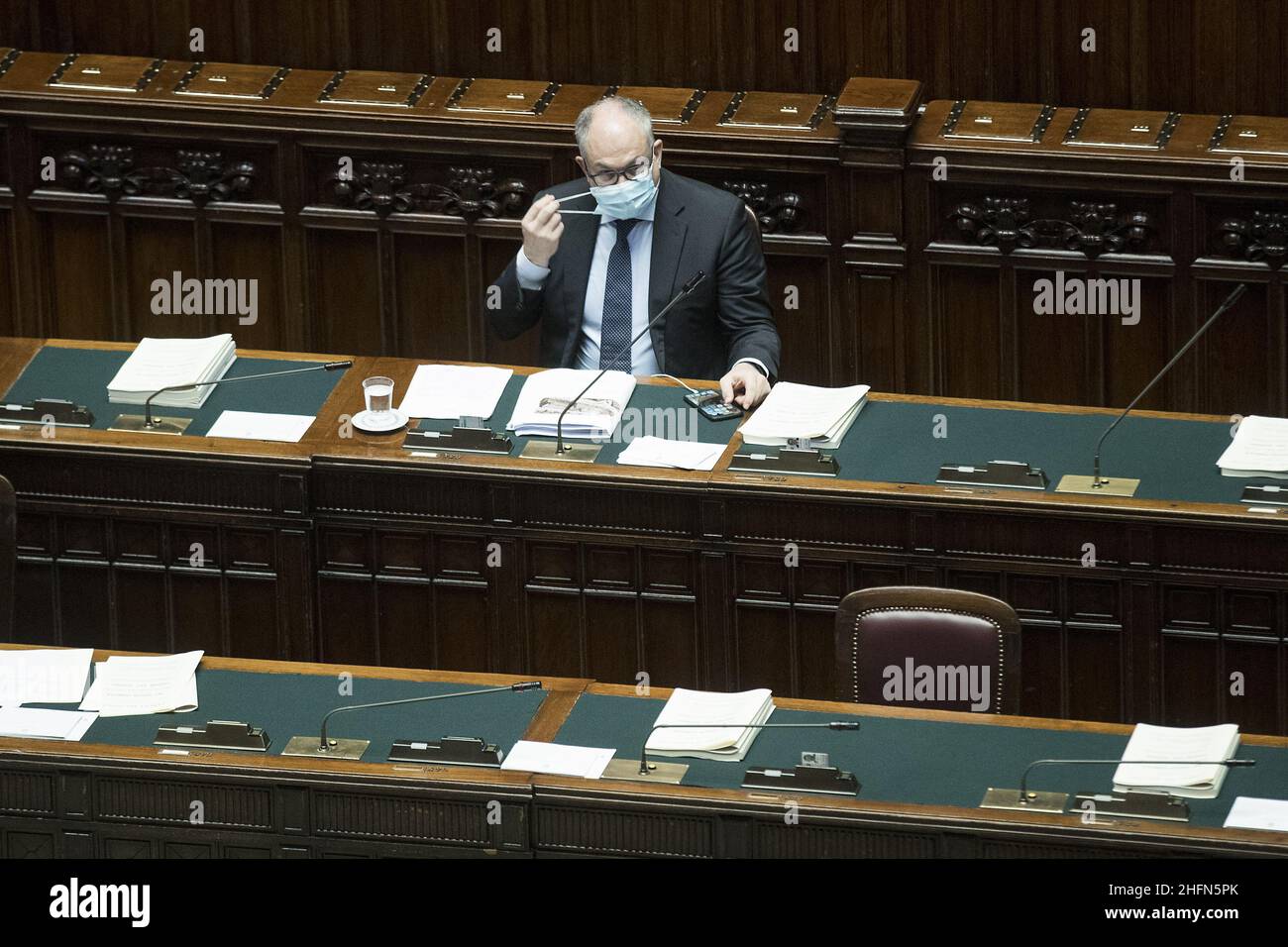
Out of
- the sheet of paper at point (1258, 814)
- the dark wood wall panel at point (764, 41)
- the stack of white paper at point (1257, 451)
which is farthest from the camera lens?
the dark wood wall panel at point (764, 41)

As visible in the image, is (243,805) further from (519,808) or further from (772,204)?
(772,204)

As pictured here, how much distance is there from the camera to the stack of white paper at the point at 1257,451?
725 cm

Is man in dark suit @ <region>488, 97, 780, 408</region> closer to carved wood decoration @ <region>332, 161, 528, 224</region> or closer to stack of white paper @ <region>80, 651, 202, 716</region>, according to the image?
Result: carved wood decoration @ <region>332, 161, 528, 224</region>

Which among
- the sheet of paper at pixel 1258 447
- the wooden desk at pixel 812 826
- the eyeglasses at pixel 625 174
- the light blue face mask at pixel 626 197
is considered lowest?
the wooden desk at pixel 812 826

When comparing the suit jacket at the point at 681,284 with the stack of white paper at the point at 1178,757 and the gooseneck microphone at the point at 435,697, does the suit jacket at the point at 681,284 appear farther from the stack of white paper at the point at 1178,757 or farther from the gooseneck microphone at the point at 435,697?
the stack of white paper at the point at 1178,757

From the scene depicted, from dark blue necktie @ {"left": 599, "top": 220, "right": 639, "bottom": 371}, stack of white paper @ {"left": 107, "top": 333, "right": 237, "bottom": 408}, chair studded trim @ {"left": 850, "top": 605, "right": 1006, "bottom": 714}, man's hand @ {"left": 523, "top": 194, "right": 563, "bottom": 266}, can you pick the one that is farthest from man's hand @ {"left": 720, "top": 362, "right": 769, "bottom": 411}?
stack of white paper @ {"left": 107, "top": 333, "right": 237, "bottom": 408}

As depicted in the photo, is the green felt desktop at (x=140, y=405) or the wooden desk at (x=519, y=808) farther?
the green felt desktop at (x=140, y=405)

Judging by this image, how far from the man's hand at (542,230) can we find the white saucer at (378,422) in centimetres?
69

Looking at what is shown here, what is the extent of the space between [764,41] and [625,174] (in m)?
1.86

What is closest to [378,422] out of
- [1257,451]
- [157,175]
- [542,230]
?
[542,230]

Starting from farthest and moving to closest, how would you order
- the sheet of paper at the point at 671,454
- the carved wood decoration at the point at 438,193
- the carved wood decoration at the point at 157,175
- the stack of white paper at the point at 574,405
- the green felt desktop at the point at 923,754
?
the carved wood decoration at the point at 157,175 → the carved wood decoration at the point at 438,193 → the stack of white paper at the point at 574,405 → the sheet of paper at the point at 671,454 → the green felt desktop at the point at 923,754

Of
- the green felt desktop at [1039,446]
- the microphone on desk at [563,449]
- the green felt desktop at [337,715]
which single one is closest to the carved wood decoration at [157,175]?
the microphone on desk at [563,449]

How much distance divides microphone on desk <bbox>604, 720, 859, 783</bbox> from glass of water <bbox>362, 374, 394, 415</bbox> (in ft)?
6.07

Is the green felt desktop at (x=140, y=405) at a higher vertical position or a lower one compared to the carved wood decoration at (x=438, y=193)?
lower
